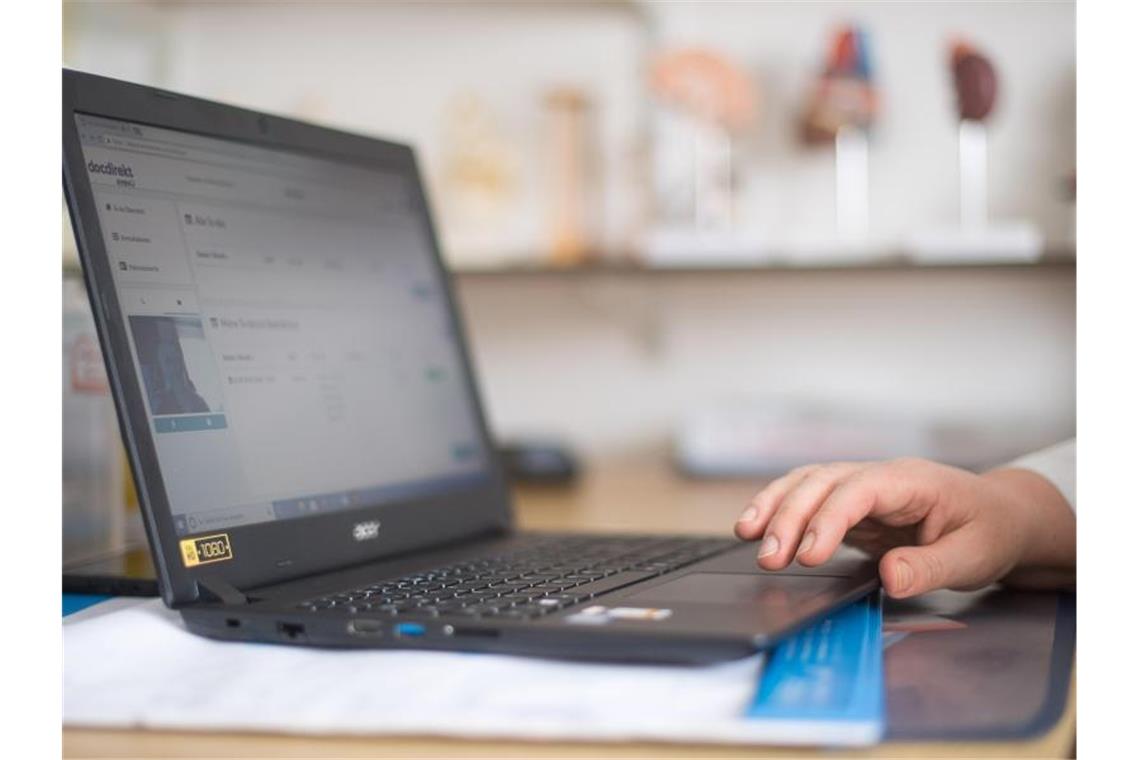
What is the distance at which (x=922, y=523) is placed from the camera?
0.79 metres

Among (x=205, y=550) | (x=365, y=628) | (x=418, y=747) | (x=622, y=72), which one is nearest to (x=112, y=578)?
(x=205, y=550)

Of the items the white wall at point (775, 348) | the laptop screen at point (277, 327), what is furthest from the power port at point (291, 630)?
the white wall at point (775, 348)

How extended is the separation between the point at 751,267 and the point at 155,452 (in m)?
1.25

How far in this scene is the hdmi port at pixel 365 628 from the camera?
0.63 metres

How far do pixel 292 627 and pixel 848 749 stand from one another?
0.93 feet

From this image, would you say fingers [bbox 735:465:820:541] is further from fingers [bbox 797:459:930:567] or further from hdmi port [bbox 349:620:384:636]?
hdmi port [bbox 349:620:384:636]

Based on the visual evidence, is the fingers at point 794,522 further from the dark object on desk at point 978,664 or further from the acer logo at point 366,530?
the acer logo at point 366,530

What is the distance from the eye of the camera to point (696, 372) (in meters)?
2.14

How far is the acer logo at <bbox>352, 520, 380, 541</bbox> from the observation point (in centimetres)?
87

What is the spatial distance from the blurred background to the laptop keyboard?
0.93m

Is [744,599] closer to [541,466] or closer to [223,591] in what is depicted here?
[223,591]

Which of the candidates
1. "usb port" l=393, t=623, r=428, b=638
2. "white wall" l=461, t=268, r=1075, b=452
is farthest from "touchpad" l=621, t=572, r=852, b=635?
"white wall" l=461, t=268, r=1075, b=452

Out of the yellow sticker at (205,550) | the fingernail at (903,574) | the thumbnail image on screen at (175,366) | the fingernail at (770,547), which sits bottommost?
the fingernail at (903,574)
